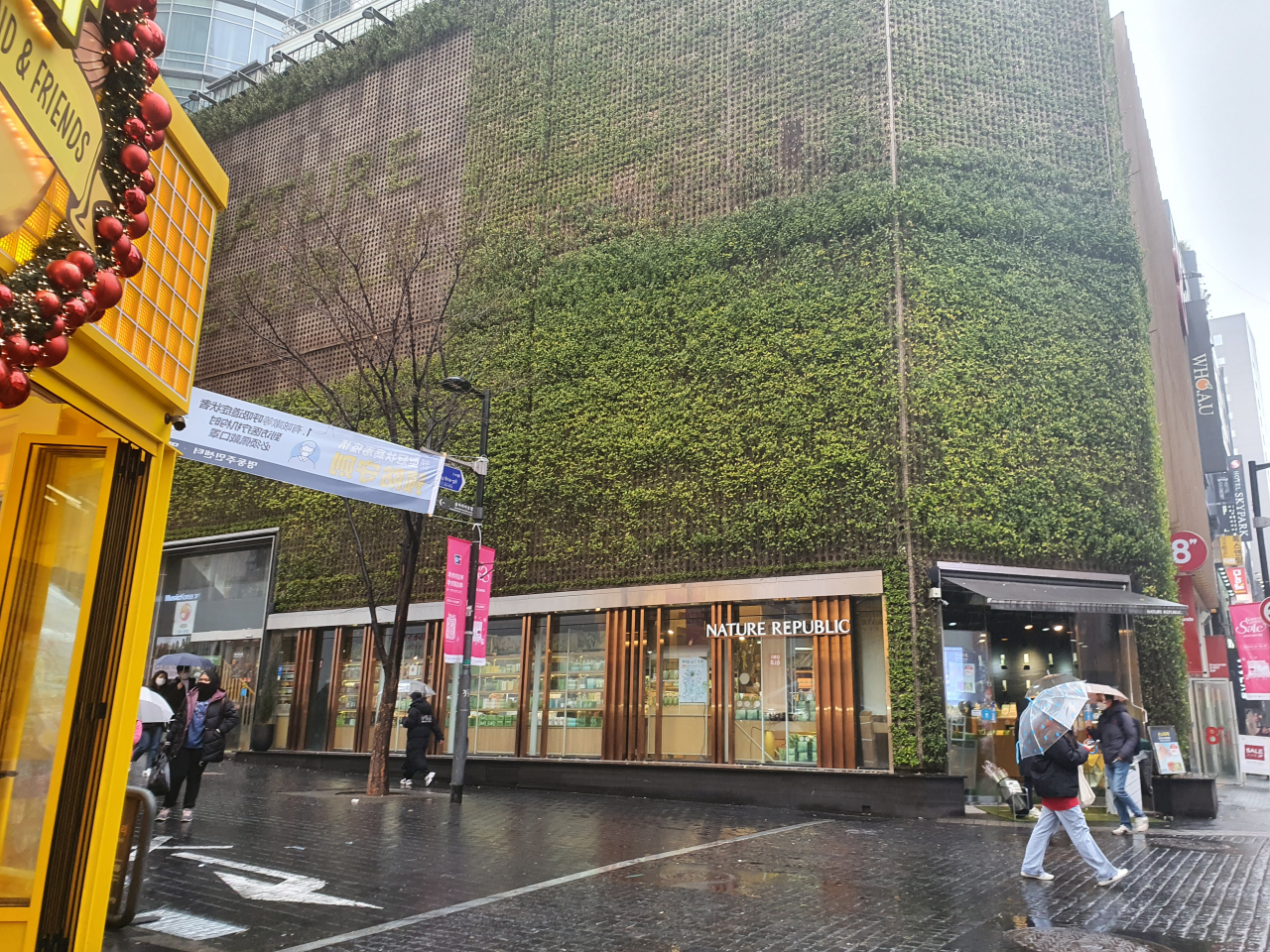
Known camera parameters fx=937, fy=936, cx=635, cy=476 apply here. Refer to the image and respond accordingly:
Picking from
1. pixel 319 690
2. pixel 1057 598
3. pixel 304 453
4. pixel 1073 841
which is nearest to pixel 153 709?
pixel 304 453

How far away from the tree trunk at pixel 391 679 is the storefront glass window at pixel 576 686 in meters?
3.46

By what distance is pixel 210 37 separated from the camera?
131 feet

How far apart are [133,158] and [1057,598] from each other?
1456 cm

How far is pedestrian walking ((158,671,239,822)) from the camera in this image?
1166 cm

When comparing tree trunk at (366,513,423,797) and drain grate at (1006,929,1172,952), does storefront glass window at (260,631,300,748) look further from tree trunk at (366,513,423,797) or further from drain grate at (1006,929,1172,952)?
drain grate at (1006,929,1172,952)

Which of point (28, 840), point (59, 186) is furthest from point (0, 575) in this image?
point (59, 186)

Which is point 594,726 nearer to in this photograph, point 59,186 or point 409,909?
point 409,909

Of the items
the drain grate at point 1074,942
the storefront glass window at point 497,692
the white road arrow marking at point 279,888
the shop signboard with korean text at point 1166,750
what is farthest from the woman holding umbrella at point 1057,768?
the storefront glass window at point 497,692

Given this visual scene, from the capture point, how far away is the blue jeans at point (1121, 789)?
40.7 feet

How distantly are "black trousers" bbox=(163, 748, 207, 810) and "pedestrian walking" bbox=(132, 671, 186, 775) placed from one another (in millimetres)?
352

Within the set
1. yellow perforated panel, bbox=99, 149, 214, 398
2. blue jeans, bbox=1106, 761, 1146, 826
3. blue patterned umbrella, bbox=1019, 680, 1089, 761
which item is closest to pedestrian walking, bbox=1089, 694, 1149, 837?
blue jeans, bbox=1106, 761, 1146, 826

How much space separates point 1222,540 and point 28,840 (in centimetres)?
3799

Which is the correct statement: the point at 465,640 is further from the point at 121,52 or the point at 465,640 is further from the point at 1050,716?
the point at 121,52

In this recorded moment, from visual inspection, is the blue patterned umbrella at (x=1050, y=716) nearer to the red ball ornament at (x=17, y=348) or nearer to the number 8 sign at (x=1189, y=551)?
the red ball ornament at (x=17, y=348)
